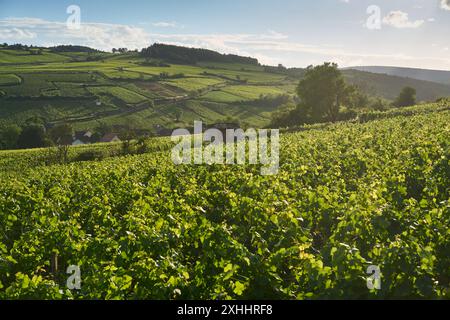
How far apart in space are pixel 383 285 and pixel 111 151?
47.9 meters

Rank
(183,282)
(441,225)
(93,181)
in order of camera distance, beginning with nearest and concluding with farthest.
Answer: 1. (183,282)
2. (441,225)
3. (93,181)

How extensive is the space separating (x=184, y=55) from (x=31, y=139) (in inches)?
3959

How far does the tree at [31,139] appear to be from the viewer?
255 ft

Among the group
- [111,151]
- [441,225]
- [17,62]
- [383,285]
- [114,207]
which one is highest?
[17,62]

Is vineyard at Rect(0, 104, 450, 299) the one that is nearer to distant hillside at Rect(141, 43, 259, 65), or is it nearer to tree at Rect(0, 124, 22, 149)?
tree at Rect(0, 124, 22, 149)

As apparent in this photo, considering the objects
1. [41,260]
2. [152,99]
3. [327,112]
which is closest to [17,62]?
[152,99]

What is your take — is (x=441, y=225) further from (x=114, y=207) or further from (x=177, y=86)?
(x=177, y=86)

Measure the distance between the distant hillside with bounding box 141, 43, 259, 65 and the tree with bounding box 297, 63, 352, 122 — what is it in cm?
10726

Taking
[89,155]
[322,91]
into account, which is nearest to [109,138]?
[89,155]

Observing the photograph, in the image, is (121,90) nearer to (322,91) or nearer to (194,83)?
(194,83)

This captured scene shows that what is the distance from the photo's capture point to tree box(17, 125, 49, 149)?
77.9 meters

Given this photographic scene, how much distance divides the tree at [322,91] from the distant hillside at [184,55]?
107259 millimetres

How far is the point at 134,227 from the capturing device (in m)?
9.51

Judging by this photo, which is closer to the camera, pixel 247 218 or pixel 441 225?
pixel 441 225
